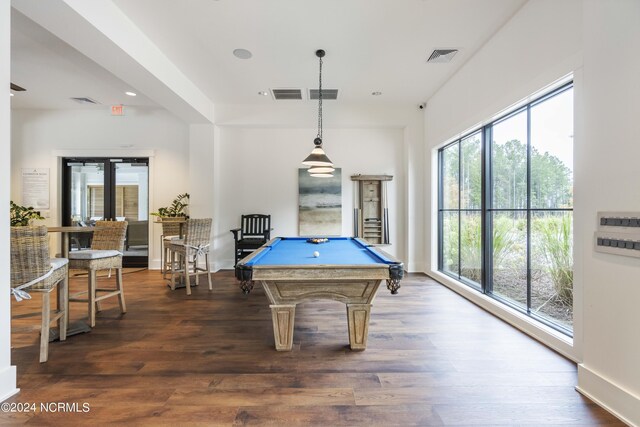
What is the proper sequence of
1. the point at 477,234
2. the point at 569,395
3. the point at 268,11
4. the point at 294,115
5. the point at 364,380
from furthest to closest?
1. the point at 294,115
2. the point at 477,234
3. the point at 268,11
4. the point at 364,380
5. the point at 569,395

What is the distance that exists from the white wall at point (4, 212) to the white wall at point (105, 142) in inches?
154

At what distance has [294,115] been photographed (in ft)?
17.2

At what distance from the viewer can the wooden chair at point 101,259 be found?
9.04ft

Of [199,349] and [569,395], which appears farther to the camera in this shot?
[199,349]

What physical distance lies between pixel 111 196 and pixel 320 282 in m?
5.46

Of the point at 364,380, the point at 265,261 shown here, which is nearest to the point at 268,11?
the point at 265,261

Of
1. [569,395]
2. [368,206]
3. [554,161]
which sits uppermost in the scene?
[554,161]

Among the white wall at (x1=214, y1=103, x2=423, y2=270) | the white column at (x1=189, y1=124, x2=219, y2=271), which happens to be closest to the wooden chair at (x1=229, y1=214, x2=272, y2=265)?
the white wall at (x1=214, y1=103, x2=423, y2=270)

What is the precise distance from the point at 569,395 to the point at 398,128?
470cm

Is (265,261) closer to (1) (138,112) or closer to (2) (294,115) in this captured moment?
(2) (294,115)

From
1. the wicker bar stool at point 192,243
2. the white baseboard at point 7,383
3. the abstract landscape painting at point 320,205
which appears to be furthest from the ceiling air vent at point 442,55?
the white baseboard at point 7,383

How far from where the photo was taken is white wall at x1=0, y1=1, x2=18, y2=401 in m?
1.71

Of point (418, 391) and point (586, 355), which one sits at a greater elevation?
point (586, 355)

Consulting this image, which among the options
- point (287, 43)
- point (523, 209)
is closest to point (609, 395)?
point (523, 209)
